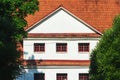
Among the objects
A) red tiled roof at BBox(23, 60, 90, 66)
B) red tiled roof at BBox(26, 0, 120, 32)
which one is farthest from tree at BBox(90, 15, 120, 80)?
red tiled roof at BBox(26, 0, 120, 32)

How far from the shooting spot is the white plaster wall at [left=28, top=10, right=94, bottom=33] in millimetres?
63375

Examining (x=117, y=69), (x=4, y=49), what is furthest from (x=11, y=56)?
(x=117, y=69)

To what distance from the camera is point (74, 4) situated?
67625 millimetres

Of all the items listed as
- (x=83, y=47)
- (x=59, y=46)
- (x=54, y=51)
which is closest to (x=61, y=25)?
(x=59, y=46)

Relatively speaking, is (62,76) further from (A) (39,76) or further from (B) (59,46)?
(B) (59,46)

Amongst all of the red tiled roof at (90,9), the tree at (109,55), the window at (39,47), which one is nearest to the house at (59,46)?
the window at (39,47)

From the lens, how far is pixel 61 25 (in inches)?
2512

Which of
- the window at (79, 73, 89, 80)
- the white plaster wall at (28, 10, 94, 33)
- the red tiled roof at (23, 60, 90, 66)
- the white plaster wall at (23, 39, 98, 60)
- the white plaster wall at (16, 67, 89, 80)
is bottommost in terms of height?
the window at (79, 73, 89, 80)

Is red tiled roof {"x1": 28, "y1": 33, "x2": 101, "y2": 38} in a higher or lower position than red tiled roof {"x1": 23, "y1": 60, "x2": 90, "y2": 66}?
higher

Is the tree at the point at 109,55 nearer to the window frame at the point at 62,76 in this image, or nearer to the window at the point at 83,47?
the window at the point at 83,47

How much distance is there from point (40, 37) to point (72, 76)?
438cm

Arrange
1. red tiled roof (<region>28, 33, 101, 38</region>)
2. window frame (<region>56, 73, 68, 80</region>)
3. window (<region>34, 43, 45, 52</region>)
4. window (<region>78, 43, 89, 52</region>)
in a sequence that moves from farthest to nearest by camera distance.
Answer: window (<region>78, 43, 89, 52</region>) → window frame (<region>56, 73, 68, 80</region>) → window (<region>34, 43, 45, 52</region>) → red tiled roof (<region>28, 33, 101, 38</region>)

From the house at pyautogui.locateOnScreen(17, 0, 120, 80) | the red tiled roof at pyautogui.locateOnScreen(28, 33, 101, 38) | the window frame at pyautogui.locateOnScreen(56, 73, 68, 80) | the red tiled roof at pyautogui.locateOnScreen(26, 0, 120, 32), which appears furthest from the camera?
the red tiled roof at pyautogui.locateOnScreen(26, 0, 120, 32)

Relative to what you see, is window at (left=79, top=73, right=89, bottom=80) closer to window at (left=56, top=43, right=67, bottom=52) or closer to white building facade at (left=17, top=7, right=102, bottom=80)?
white building facade at (left=17, top=7, right=102, bottom=80)
